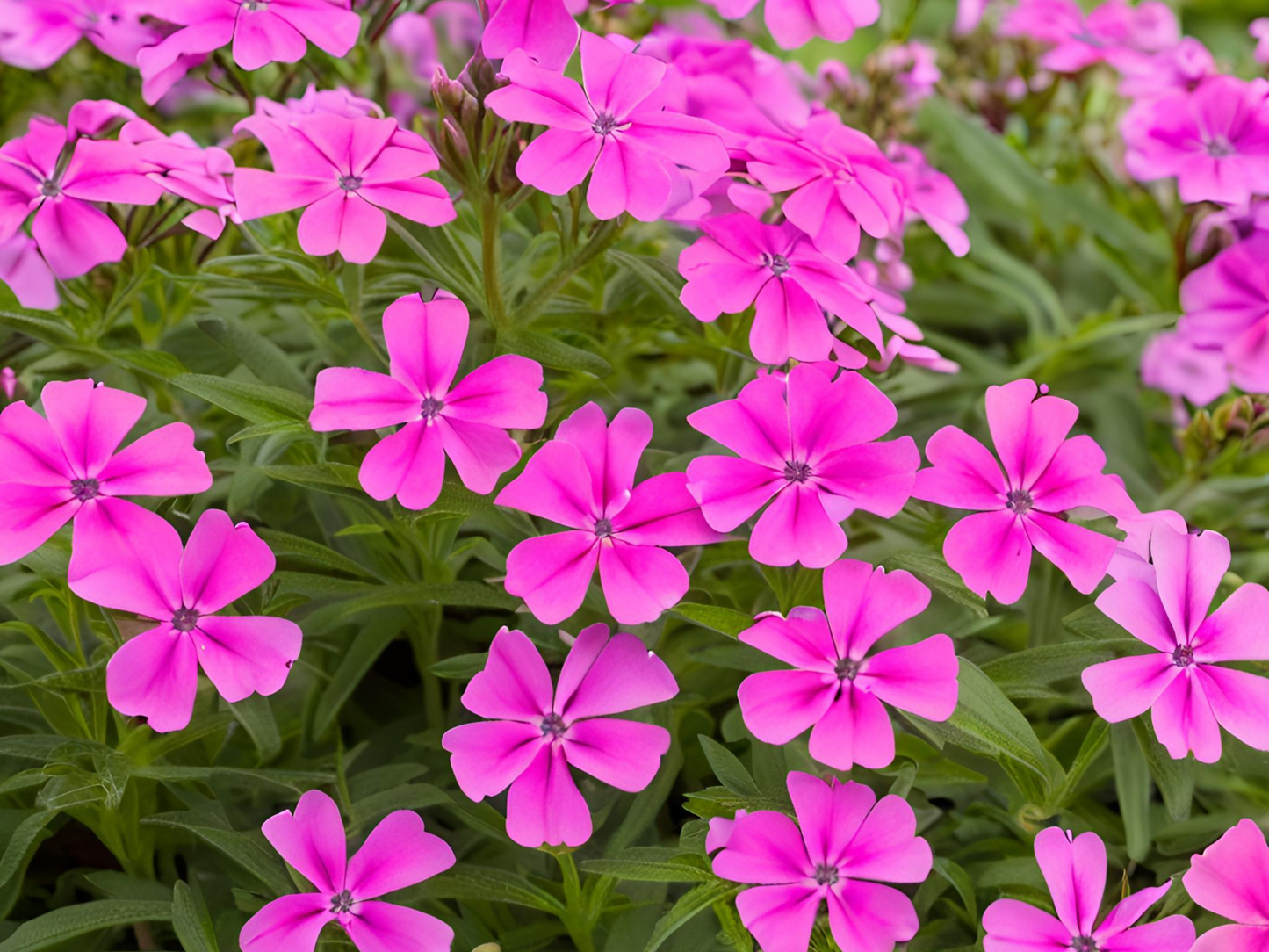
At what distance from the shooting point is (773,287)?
65 centimetres

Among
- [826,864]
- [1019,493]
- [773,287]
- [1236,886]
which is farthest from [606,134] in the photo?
[1236,886]

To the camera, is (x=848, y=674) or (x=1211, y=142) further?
(x=1211, y=142)

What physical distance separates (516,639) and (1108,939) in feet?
1.10

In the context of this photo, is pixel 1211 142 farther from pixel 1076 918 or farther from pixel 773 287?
pixel 1076 918

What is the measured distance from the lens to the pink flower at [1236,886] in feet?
1.85

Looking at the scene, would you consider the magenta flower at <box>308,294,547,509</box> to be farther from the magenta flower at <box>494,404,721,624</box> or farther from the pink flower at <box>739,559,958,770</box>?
the pink flower at <box>739,559,958,770</box>

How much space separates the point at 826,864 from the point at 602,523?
208mm

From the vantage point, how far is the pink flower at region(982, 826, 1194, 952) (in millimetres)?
568

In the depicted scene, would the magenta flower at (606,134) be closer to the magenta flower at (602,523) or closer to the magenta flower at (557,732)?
the magenta flower at (602,523)

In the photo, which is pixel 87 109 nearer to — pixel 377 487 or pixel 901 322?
pixel 377 487

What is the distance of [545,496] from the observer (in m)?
0.58

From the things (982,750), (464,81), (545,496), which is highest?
(464,81)

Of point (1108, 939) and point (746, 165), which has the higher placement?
point (746, 165)

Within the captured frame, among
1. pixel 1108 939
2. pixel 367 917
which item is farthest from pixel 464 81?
pixel 1108 939
